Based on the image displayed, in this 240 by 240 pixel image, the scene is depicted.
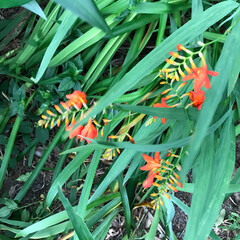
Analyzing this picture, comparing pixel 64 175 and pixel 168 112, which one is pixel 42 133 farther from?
pixel 168 112

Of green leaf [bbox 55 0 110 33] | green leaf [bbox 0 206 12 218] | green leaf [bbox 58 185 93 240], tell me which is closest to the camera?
→ green leaf [bbox 55 0 110 33]

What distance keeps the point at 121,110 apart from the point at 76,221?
293 millimetres

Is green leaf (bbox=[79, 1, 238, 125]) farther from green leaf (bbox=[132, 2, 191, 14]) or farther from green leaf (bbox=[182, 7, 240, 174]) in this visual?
green leaf (bbox=[132, 2, 191, 14])

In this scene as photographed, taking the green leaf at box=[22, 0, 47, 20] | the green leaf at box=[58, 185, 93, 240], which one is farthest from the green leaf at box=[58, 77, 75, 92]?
the green leaf at box=[58, 185, 93, 240]

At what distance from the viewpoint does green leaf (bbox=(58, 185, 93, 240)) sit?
714 mm

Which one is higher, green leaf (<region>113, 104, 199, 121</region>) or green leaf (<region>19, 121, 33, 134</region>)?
green leaf (<region>113, 104, 199, 121</region>)

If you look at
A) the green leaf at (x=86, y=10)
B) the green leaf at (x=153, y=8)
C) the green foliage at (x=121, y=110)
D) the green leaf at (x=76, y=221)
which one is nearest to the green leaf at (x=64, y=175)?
the green foliage at (x=121, y=110)

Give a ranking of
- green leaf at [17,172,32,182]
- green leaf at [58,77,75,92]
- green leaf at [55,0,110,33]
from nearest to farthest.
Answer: green leaf at [55,0,110,33]
green leaf at [58,77,75,92]
green leaf at [17,172,32,182]

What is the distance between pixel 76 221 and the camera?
0.75m

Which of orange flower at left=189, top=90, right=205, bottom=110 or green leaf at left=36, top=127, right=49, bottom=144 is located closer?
orange flower at left=189, top=90, right=205, bottom=110

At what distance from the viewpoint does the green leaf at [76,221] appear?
28.1 inches

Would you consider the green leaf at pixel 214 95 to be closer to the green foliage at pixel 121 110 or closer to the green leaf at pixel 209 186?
the green foliage at pixel 121 110

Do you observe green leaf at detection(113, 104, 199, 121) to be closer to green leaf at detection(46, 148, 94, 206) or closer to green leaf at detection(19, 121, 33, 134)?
Result: green leaf at detection(46, 148, 94, 206)

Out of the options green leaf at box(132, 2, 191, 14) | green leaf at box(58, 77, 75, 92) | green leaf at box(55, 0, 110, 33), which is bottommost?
green leaf at box(58, 77, 75, 92)
